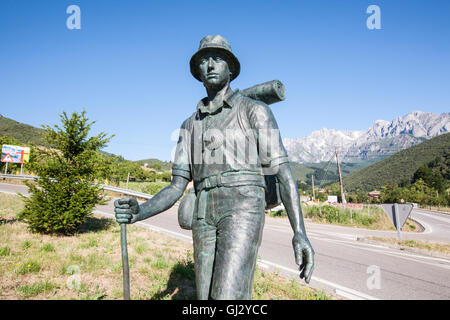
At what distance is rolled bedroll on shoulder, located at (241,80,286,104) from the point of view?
8.02ft

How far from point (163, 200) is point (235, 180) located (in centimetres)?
65

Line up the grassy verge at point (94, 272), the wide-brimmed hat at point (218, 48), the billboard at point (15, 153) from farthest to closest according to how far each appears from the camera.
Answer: the billboard at point (15, 153) → the grassy verge at point (94, 272) → the wide-brimmed hat at point (218, 48)

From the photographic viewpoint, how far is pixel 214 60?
7.55 ft

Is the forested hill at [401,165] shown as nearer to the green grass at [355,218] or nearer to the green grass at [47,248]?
the green grass at [355,218]

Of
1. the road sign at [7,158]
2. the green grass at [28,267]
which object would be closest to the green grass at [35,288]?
the green grass at [28,267]

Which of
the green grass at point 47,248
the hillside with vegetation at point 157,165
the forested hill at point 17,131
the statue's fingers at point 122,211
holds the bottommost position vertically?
the green grass at point 47,248

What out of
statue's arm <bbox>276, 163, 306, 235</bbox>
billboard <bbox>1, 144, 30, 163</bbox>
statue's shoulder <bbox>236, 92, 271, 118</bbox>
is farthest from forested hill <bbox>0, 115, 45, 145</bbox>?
statue's arm <bbox>276, 163, 306, 235</bbox>

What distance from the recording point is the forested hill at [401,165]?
8700 cm

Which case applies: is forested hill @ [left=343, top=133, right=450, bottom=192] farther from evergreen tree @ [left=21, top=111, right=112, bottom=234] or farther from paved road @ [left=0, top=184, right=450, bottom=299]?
evergreen tree @ [left=21, top=111, right=112, bottom=234]

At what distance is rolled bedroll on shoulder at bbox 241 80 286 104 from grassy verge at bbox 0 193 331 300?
3.16 m

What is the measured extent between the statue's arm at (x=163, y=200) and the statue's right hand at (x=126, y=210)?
0.05 metres

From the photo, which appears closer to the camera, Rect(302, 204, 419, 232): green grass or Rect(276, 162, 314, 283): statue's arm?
Rect(276, 162, 314, 283): statue's arm
